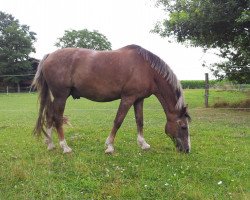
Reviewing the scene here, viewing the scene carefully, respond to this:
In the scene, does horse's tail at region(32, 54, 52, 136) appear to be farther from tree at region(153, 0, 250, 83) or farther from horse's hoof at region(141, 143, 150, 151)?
tree at region(153, 0, 250, 83)

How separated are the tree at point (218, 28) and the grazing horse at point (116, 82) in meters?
7.09

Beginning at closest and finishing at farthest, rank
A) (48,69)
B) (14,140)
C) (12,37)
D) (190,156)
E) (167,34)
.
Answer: (190,156), (48,69), (14,140), (167,34), (12,37)

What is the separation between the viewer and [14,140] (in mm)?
8656

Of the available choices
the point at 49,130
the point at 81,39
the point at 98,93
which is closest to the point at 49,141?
the point at 49,130

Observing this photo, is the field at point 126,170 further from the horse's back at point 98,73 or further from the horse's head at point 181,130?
the horse's back at point 98,73

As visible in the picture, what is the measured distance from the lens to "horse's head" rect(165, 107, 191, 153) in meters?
6.98

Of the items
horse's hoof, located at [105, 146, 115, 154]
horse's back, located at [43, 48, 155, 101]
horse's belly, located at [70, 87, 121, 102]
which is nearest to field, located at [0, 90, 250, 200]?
horse's hoof, located at [105, 146, 115, 154]

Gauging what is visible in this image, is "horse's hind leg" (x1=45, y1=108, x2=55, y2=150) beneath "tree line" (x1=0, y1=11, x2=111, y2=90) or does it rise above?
beneath

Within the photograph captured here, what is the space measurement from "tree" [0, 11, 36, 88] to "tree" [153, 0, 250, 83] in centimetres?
3885

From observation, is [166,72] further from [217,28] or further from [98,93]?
[217,28]

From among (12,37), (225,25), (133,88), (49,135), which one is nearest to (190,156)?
(133,88)

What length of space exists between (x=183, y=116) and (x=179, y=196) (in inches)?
102

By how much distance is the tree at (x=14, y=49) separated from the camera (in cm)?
5634

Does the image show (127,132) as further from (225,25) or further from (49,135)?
(225,25)
